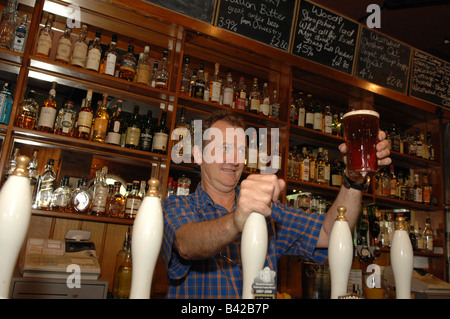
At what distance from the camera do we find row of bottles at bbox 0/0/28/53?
1.91m

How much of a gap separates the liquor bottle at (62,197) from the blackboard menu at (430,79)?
2837 millimetres

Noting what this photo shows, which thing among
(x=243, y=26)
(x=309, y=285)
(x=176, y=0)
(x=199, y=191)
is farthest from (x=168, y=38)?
(x=309, y=285)

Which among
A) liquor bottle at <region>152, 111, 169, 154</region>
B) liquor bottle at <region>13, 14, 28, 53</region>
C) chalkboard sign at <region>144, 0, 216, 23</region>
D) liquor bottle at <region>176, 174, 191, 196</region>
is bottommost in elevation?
liquor bottle at <region>176, 174, 191, 196</region>

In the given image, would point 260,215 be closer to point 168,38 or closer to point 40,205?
point 40,205

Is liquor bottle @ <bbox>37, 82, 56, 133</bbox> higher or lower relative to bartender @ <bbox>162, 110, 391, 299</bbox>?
higher

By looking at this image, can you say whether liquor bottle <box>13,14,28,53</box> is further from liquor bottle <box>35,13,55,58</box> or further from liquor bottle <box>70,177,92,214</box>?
liquor bottle <box>70,177,92,214</box>

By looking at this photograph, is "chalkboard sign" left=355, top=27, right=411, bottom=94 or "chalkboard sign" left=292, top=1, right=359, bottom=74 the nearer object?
"chalkboard sign" left=292, top=1, right=359, bottom=74

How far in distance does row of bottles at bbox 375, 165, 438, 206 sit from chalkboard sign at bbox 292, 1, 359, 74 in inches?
40.2

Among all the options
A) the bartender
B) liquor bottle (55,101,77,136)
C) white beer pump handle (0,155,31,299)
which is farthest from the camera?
liquor bottle (55,101,77,136)

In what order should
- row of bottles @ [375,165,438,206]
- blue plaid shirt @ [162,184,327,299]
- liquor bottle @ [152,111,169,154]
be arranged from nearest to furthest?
blue plaid shirt @ [162,184,327,299] < liquor bottle @ [152,111,169,154] < row of bottles @ [375,165,438,206]

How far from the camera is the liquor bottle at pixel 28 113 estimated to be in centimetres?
196

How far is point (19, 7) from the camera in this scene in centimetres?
217

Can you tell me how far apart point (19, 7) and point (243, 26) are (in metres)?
1.41

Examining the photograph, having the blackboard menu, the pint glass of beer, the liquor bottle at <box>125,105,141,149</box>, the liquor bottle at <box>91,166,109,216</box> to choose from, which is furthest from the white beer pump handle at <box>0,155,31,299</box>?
the blackboard menu
